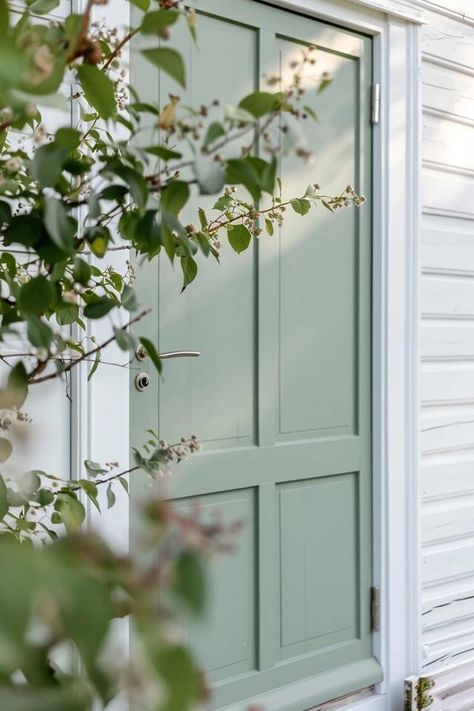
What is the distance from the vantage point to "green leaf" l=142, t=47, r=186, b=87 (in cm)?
52

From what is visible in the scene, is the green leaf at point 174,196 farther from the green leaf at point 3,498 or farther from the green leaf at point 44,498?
the green leaf at point 44,498

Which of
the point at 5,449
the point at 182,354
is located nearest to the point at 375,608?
the point at 182,354

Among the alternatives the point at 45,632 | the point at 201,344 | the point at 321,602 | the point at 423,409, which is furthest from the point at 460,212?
the point at 45,632

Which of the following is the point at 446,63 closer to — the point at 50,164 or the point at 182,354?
the point at 182,354

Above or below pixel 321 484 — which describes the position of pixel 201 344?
above

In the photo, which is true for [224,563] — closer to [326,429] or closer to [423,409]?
[326,429]

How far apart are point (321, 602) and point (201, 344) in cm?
84

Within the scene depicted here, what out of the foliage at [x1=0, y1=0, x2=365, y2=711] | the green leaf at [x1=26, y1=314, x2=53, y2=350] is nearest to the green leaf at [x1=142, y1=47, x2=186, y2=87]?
the foliage at [x1=0, y1=0, x2=365, y2=711]

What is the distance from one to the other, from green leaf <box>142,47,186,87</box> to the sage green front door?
1.57 meters

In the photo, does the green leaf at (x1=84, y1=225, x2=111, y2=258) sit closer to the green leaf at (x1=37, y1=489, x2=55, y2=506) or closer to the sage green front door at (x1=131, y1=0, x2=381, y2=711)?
the green leaf at (x1=37, y1=489, x2=55, y2=506)

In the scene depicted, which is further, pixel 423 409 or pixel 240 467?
pixel 423 409

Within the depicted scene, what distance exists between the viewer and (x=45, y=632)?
322mm

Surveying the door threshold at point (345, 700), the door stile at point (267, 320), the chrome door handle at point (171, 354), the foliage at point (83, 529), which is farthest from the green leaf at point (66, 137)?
the door threshold at point (345, 700)

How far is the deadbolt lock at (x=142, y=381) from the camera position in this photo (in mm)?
2082
